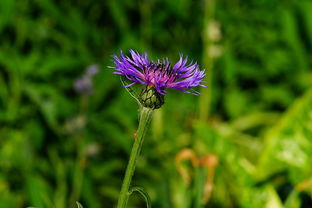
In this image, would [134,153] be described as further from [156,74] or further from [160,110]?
Answer: [160,110]

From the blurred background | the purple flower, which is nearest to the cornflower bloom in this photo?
the purple flower

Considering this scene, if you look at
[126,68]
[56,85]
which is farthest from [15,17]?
[126,68]

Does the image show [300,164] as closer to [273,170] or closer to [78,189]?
[273,170]

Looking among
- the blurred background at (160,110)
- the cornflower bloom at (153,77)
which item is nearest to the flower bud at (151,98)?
the cornflower bloom at (153,77)

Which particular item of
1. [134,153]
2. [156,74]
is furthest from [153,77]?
[134,153]

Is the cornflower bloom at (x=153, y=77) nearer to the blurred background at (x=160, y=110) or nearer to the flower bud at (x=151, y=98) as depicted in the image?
the flower bud at (x=151, y=98)

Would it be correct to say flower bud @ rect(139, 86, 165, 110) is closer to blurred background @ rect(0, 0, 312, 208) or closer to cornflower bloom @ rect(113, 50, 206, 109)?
cornflower bloom @ rect(113, 50, 206, 109)
